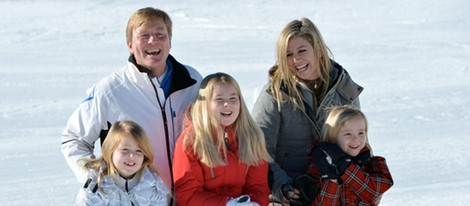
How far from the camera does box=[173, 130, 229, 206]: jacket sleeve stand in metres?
3.61

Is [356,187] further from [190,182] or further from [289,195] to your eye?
[190,182]

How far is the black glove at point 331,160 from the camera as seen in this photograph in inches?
150

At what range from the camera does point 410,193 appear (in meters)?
6.07

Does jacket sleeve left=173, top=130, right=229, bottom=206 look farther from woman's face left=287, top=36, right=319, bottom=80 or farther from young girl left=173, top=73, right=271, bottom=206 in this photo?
woman's face left=287, top=36, right=319, bottom=80

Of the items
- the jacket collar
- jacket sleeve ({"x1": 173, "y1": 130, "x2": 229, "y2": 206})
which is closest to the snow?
the jacket collar

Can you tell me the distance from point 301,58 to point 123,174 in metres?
1.07

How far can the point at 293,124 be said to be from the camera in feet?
13.2

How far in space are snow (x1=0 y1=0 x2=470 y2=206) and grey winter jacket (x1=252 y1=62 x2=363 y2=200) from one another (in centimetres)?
209

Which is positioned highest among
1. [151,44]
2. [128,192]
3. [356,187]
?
[151,44]

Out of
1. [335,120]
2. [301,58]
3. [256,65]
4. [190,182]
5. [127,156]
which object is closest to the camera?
[127,156]

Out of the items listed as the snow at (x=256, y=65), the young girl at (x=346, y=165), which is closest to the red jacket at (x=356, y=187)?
the young girl at (x=346, y=165)

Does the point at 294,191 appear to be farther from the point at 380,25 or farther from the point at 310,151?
the point at 380,25

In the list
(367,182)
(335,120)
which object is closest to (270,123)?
(335,120)

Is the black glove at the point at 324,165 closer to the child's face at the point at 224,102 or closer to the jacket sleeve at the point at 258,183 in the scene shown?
the jacket sleeve at the point at 258,183
